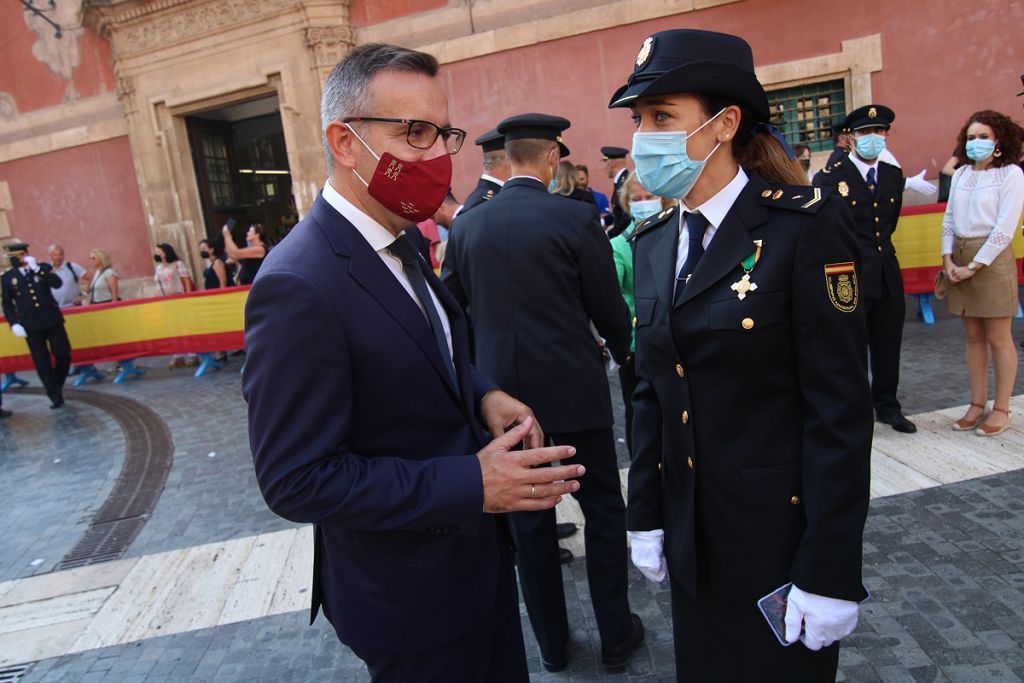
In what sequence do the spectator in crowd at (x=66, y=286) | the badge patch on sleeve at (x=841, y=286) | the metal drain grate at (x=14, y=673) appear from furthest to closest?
the spectator in crowd at (x=66, y=286)
the metal drain grate at (x=14, y=673)
the badge patch on sleeve at (x=841, y=286)

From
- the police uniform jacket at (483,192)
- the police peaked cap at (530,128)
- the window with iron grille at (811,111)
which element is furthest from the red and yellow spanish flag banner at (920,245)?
the police peaked cap at (530,128)

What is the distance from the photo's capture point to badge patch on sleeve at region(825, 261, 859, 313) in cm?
158

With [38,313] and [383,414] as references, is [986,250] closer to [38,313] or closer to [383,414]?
[383,414]

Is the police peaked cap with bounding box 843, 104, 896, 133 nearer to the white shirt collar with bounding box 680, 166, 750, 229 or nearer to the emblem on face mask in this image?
the white shirt collar with bounding box 680, 166, 750, 229

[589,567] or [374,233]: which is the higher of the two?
[374,233]

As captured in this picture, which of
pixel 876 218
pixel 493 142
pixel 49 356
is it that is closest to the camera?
pixel 493 142

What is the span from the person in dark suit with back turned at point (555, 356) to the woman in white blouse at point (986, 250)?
3120mm

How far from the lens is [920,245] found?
817 cm

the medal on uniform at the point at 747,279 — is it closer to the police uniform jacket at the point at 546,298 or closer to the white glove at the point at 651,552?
the white glove at the point at 651,552

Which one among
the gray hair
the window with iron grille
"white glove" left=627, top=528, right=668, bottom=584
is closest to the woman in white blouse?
"white glove" left=627, top=528, right=668, bottom=584

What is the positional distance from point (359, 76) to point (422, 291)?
0.54 metres

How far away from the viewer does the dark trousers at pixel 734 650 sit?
5.70ft

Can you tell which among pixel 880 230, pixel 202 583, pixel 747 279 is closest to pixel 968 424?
pixel 880 230

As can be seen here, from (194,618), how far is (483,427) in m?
2.58
